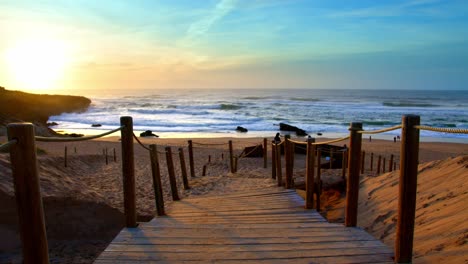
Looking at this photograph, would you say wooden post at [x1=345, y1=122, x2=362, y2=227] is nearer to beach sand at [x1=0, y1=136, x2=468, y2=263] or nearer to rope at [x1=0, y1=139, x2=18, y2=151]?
→ beach sand at [x1=0, y1=136, x2=468, y2=263]

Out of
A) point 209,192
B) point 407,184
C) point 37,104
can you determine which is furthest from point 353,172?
point 37,104

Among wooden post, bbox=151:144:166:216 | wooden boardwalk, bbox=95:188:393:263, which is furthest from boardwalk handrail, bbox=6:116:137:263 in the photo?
wooden post, bbox=151:144:166:216

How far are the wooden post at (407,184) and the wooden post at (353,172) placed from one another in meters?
1.05

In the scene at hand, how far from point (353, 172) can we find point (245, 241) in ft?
4.71

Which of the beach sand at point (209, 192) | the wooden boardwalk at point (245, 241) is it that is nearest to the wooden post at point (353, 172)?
the wooden boardwalk at point (245, 241)

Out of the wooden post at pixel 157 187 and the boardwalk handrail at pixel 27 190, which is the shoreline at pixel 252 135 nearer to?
the wooden post at pixel 157 187

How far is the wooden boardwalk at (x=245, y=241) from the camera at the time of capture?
323 cm

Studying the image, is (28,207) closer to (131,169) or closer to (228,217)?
(131,169)

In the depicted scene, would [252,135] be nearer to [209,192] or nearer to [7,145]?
[209,192]

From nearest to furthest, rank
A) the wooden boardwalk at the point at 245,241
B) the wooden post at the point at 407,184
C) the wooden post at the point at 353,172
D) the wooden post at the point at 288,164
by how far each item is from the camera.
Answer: the wooden post at the point at 407,184 → the wooden boardwalk at the point at 245,241 → the wooden post at the point at 353,172 → the wooden post at the point at 288,164

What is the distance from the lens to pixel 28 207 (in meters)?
2.21

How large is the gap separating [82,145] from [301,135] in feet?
56.0

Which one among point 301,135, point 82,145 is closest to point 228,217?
point 82,145

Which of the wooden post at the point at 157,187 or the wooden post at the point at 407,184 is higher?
the wooden post at the point at 407,184
